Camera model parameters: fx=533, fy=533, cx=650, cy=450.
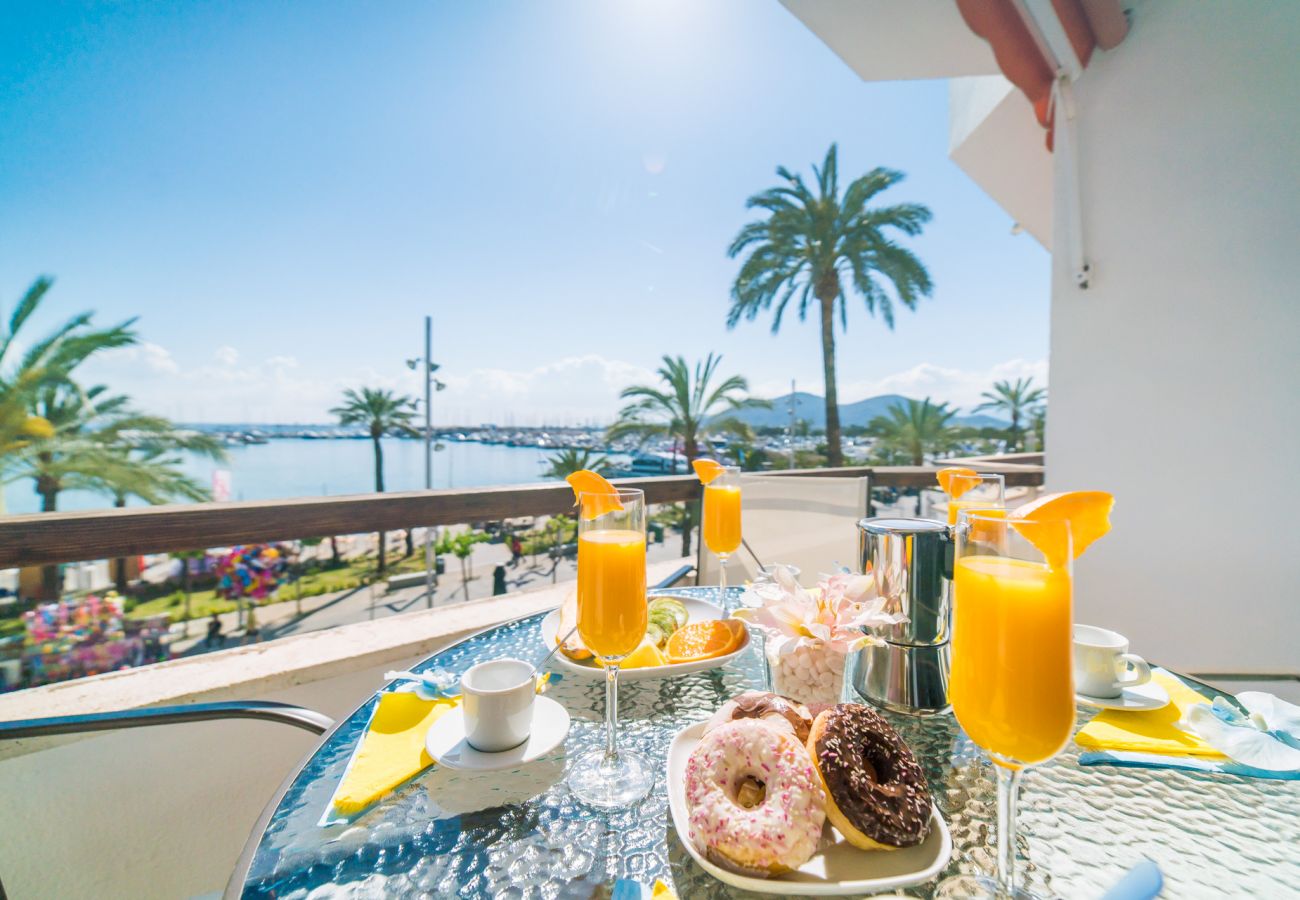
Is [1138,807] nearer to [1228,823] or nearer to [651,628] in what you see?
[1228,823]

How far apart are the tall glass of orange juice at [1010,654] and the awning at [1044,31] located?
251 cm

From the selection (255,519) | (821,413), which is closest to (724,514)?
(255,519)

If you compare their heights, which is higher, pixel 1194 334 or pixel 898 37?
pixel 898 37

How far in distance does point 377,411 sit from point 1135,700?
19476 mm

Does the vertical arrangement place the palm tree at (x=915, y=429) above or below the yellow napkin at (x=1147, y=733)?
above

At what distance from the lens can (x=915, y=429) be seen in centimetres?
1341

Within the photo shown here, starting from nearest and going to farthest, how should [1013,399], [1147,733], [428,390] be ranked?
[1147,733], [428,390], [1013,399]

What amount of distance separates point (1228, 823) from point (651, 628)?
82 centimetres

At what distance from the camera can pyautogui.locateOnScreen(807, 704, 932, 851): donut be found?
0.50m

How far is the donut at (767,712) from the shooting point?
0.61 metres

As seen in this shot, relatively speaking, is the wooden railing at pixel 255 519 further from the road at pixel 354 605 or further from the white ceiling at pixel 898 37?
the road at pixel 354 605

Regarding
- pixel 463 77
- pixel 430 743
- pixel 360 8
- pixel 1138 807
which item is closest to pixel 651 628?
pixel 430 743

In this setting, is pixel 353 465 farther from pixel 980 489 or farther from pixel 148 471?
pixel 980 489

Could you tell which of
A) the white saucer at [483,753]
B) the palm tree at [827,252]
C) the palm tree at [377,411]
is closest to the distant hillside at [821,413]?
the palm tree at [827,252]
